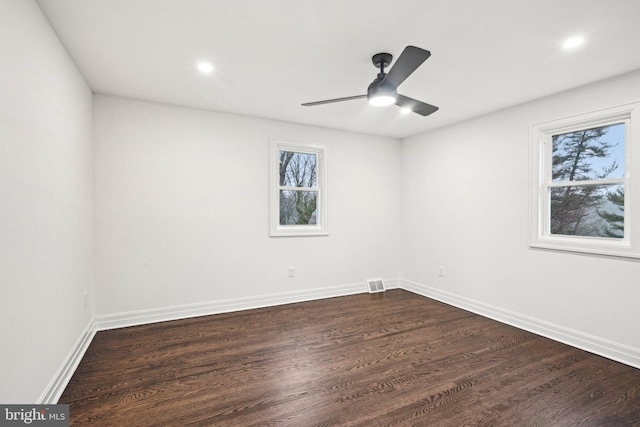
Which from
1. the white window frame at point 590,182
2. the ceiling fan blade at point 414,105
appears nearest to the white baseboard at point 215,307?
the white window frame at point 590,182

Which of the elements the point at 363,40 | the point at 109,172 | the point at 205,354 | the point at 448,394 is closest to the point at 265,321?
the point at 205,354

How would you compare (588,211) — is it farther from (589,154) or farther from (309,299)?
(309,299)

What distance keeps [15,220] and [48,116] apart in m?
0.84

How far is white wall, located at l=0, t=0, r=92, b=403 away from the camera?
1.52 meters

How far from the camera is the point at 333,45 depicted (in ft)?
7.45

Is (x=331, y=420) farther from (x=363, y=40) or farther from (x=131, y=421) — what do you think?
(x=363, y=40)

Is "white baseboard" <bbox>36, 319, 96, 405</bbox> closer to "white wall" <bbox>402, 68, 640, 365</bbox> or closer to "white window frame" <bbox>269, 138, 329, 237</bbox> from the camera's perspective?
"white window frame" <bbox>269, 138, 329, 237</bbox>

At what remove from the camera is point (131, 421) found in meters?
1.83

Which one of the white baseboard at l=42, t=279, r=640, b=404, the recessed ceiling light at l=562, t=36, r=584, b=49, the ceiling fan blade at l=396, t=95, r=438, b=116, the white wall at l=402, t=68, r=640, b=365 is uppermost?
the recessed ceiling light at l=562, t=36, r=584, b=49

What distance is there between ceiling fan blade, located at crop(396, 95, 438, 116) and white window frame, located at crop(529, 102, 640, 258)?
150 cm

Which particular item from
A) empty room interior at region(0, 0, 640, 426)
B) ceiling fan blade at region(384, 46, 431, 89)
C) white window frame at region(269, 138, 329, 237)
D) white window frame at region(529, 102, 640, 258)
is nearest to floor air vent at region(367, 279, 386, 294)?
empty room interior at region(0, 0, 640, 426)

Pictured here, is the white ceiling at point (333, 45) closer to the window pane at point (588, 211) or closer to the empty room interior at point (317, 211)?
the empty room interior at point (317, 211)

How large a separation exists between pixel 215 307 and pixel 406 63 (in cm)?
337

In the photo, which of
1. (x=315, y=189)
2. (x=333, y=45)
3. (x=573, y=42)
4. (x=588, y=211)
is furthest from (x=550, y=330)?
(x=333, y=45)
